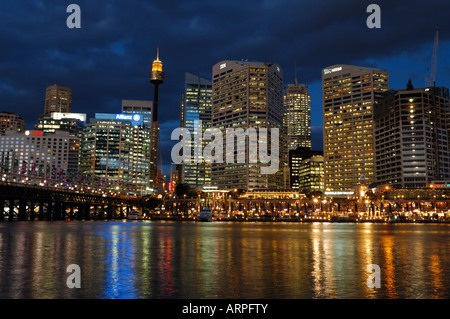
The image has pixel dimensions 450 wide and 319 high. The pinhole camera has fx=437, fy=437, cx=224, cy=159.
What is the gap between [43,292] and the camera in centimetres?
2055

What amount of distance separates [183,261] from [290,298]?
15.7 m

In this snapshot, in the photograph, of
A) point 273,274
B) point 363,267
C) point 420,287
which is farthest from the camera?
point 363,267

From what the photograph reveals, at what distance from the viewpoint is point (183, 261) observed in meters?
34.1

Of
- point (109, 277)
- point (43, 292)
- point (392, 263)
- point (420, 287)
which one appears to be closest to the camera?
point (43, 292)
